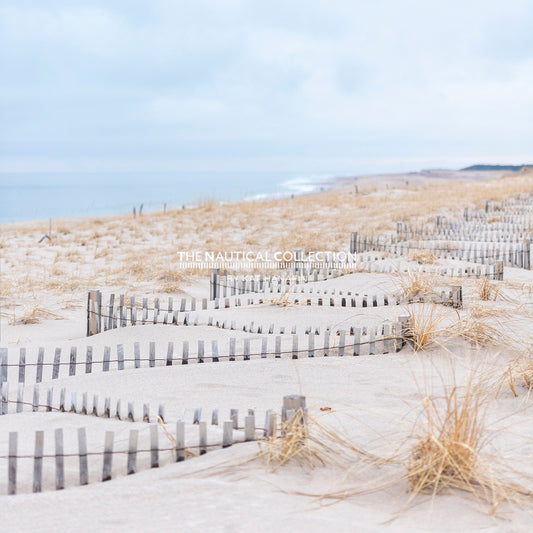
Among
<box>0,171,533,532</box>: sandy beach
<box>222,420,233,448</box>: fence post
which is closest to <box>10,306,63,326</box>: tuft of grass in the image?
<box>0,171,533,532</box>: sandy beach

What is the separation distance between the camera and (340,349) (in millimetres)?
4613

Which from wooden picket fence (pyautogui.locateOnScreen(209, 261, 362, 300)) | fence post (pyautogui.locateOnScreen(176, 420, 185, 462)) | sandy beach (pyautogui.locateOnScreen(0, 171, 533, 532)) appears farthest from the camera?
wooden picket fence (pyautogui.locateOnScreen(209, 261, 362, 300))

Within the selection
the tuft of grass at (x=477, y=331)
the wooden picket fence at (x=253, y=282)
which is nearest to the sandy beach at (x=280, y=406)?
the tuft of grass at (x=477, y=331)

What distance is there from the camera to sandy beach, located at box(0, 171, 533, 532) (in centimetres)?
240

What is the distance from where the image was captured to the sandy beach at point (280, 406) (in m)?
2.40

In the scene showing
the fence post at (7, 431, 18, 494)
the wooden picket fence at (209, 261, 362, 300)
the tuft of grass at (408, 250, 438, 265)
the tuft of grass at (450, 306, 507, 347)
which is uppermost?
the tuft of grass at (408, 250, 438, 265)

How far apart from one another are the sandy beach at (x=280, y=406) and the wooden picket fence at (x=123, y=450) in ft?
0.09

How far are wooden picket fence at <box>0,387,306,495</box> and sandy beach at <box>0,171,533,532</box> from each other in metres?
0.03

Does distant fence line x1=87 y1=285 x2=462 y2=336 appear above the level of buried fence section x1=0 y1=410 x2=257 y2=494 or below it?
above

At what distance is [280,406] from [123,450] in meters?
1.04

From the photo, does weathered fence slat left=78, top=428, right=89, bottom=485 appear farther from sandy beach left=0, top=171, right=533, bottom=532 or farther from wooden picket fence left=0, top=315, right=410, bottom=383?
wooden picket fence left=0, top=315, right=410, bottom=383

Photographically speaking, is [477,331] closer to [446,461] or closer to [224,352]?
[224,352]

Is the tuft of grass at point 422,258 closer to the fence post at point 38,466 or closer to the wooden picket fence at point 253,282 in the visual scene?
the wooden picket fence at point 253,282

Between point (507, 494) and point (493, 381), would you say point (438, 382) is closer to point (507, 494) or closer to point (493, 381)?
point (493, 381)
